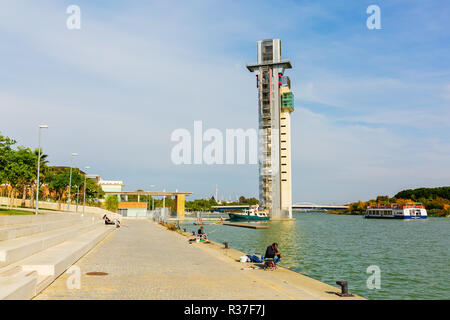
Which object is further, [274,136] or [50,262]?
[274,136]

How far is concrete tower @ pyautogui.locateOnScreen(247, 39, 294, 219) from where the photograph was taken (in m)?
152

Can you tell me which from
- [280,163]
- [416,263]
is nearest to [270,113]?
[280,163]

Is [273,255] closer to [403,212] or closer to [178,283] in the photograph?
[178,283]

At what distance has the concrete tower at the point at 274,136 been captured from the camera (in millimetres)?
151625

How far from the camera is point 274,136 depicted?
155875 millimetres

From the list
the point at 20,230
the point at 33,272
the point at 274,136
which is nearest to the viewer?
the point at 33,272

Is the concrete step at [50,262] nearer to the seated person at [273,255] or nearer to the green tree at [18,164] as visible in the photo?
the seated person at [273,255]

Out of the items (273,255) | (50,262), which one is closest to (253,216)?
(273,255)

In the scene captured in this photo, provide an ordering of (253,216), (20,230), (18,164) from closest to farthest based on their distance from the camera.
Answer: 1. (20,230)
2. (18,164)
3. (253,216)

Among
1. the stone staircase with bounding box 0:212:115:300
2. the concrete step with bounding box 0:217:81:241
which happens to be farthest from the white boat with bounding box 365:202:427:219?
the stone staircase with bounding box 0:212:115:300

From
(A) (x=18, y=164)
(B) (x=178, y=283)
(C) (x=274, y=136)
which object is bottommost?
(B) (x=178, y=283)

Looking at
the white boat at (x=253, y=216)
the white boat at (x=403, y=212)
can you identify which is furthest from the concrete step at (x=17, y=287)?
the white boat at (x=403, y=212)
